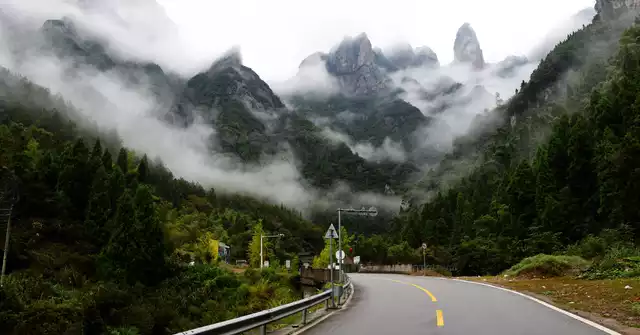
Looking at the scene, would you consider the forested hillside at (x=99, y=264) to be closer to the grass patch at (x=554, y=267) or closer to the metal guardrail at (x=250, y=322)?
the metal guardrail at (x=250, y=322)

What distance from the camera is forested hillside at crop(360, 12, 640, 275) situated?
44.4m

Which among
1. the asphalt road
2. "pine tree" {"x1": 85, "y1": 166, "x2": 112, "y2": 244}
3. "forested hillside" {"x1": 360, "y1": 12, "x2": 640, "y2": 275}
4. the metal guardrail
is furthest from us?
"pine tree" {"x1": 85, "y1": 166, "x2": 112, "y2": 244}

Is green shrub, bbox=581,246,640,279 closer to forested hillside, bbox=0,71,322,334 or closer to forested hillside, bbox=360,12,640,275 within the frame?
forested hillside, bbox=360,12,640,275

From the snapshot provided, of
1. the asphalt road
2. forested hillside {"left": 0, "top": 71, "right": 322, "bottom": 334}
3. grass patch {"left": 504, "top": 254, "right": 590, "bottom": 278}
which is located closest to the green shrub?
grass patch {"left": 504, "top": 254, "right": 590, "bottom": 278}

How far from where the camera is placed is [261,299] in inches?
1784

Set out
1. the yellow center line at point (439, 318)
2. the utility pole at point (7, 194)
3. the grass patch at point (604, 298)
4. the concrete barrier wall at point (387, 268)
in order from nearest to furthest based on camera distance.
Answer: the yellow center line at point (439, 318) → the grass patch at point (604, 298) → the utility pole at point (7, 194) → the concrete barrier wall at point (387, 268)

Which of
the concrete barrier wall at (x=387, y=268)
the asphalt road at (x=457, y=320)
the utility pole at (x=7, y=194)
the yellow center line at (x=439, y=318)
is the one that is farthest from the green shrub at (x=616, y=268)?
the concrete barrier wall at (x=387, y=268)

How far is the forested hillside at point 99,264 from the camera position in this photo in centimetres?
4334

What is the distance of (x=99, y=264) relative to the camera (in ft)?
221

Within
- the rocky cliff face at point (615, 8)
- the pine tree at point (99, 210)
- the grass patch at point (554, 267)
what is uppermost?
the rocky cliff face at point (615, 8)

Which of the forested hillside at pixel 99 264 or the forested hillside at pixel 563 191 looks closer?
the forested hillside at pixel 99 264

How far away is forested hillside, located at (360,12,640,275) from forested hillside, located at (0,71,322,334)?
30.4 m

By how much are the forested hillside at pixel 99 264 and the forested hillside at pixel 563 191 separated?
30369mm

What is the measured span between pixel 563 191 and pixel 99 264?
199 feet
